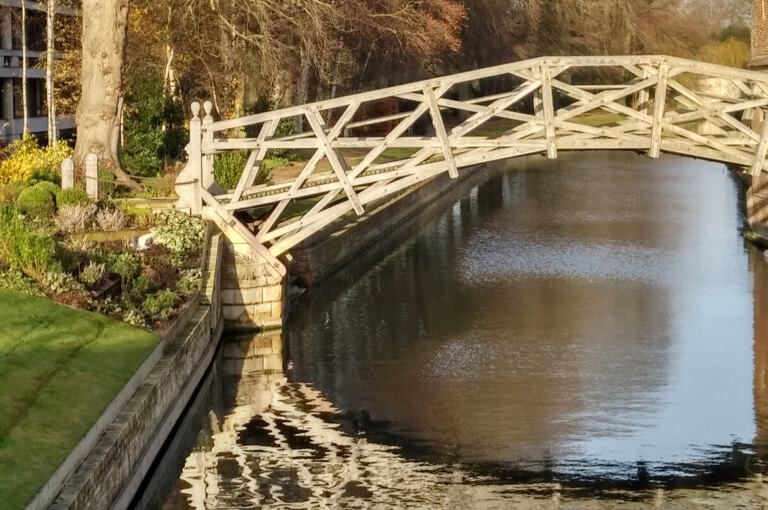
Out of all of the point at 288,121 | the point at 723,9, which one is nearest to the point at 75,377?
the point at 288,121

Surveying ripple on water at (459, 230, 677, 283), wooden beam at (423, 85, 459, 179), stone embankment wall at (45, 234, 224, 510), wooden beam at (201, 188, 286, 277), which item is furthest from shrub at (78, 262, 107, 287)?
ripple on water at (459, 230, 677, 283)

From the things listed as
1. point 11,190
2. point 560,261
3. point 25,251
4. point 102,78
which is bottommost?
point 560,261

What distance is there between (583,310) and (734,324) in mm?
3300

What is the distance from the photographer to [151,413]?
19359mm

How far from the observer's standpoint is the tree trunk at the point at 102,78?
34.8m

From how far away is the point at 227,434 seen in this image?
2156 centimetres

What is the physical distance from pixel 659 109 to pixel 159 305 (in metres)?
9.92

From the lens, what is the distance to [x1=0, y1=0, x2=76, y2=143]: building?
67.4 m

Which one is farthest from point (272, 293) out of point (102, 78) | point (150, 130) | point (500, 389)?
point (150, 130)

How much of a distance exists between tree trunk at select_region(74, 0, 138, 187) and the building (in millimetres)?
30502

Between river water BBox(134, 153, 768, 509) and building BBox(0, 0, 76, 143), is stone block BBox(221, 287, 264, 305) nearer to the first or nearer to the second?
river water BBox(134, 153, 768, 509)

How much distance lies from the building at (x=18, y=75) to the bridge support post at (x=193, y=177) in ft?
124

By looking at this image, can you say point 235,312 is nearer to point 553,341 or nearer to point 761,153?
point 553,341

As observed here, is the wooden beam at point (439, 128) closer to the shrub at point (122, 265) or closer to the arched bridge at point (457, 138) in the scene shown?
the arched bridge at point (457, 138)
